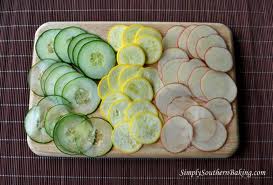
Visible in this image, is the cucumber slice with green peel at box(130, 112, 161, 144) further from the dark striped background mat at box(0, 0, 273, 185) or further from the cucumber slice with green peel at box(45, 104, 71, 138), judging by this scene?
the cucumber slice with green peel at box(45, 104, 71, 138)

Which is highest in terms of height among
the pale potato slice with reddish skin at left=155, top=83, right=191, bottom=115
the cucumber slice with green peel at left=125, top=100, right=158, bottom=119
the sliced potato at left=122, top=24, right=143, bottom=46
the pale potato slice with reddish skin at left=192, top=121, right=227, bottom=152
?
the sliced potato at left=122, top=24, right=143, bottom=46

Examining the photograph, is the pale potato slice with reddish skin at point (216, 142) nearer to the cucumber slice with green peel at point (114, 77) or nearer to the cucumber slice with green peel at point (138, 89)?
the cucumber slice with green peel at point (138, 89)

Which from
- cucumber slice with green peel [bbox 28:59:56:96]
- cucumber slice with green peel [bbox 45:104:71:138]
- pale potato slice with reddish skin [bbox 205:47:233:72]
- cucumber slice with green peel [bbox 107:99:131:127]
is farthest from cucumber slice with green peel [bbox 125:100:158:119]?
cucumber slice with green peel [bbox 28:59:56:96]

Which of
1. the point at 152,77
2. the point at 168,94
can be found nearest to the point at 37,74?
the point at 152,77

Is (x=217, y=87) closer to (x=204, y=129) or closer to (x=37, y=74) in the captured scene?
(x=204, y=129)

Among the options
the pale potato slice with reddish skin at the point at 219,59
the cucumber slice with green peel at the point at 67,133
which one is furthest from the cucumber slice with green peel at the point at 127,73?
the pale potato slice with reddish skin at the point at 219,59
